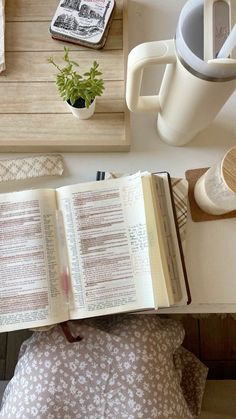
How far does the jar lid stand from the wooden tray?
0.62 feet

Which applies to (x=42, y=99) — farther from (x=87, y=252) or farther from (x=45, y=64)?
(x=87, y=252)

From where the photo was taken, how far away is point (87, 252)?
72 cm

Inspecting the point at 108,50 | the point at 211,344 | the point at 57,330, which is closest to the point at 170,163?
the point at 108,50

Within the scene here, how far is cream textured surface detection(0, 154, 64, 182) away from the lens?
2.57ft

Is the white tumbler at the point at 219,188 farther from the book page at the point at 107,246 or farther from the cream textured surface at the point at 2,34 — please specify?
the cream textured surface at the point at 2,34

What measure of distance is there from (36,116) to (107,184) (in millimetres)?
177

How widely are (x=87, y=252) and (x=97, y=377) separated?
8.0 inches

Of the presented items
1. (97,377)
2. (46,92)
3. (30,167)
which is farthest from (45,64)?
(97,377)

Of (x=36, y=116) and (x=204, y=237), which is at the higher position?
(x=36, y=116)

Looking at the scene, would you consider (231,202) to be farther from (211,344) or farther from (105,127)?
(211,344)

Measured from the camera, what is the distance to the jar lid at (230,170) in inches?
25.5

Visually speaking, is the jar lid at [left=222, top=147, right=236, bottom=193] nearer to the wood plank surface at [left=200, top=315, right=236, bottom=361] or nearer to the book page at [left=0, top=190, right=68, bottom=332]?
the book page at [left=0, top=190, right=68, bottom=332]

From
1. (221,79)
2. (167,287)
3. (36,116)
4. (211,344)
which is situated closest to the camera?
(221,79)

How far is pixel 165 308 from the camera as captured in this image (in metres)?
0.74
